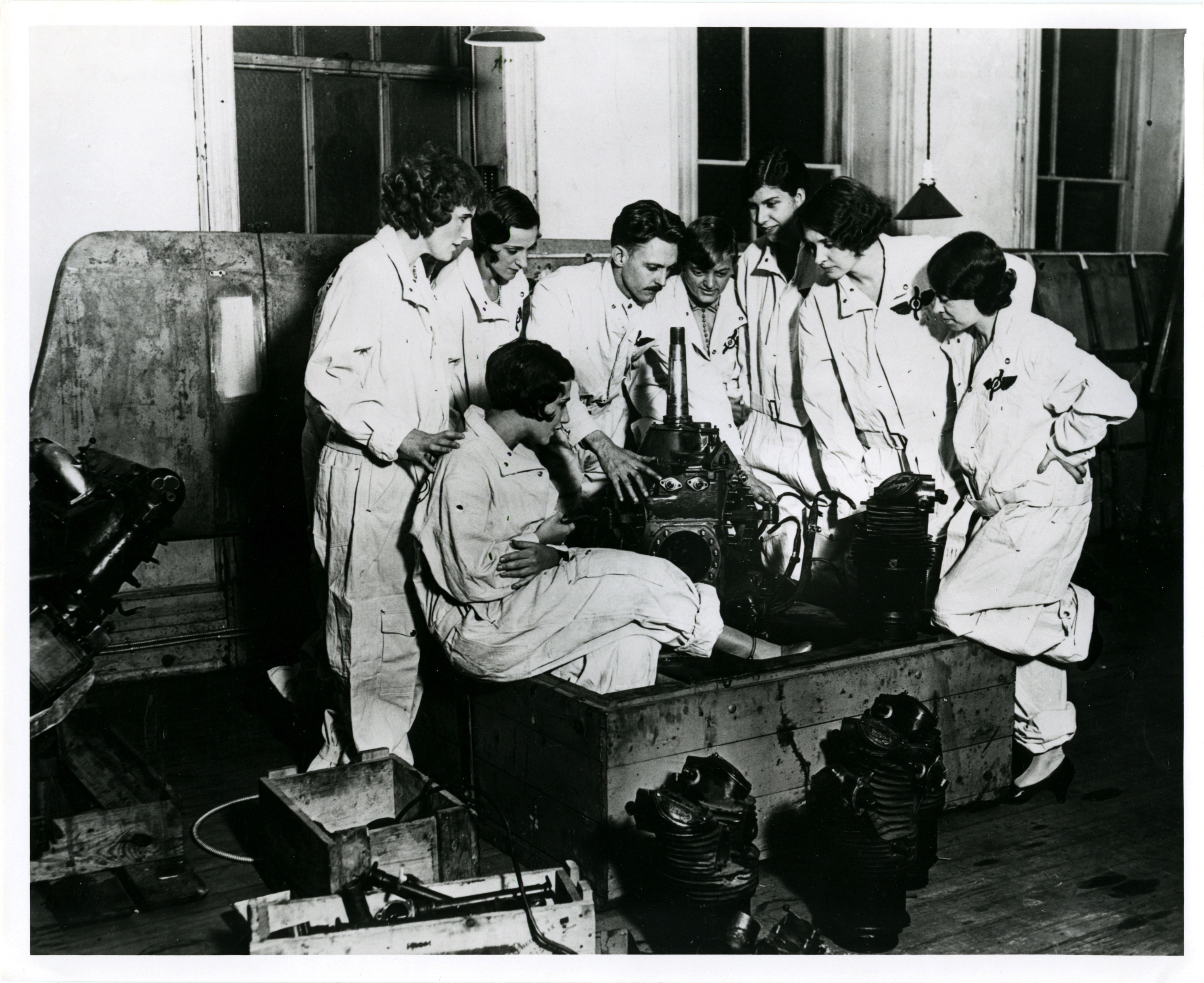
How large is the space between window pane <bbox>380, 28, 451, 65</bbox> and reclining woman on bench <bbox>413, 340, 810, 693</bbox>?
3.10 m

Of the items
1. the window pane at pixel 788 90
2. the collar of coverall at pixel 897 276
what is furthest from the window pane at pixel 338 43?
the collar of coverall at pixel 897 276

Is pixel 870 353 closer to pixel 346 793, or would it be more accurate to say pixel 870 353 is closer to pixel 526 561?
pixel 526 561

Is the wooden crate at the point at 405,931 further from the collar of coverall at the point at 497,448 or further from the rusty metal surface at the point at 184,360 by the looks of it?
the rusty metal surface at the point at 184,360

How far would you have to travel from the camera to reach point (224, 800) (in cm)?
374

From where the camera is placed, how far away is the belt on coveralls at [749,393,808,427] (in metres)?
4.75

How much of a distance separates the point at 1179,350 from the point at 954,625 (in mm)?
4553

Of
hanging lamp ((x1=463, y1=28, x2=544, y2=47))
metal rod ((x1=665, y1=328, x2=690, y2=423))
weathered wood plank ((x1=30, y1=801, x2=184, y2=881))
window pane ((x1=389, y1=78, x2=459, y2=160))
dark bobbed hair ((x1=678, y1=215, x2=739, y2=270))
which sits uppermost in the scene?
hanging lamp ((x1=463, y1=28, x2=544, y2=47))

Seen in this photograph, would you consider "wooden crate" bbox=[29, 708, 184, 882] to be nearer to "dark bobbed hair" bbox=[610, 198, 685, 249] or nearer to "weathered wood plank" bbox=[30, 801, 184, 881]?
"weathered wood plank" bbox=[30, 801, 184, 881]

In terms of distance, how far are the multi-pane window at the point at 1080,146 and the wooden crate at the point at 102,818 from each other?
275 inches

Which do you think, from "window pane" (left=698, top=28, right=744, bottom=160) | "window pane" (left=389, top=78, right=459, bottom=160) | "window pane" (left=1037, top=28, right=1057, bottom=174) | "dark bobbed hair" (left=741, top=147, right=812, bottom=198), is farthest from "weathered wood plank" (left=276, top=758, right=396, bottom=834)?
"window pane" (left=1037, top=28, right=1057, bottom=174)

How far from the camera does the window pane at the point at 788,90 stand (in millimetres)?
6828

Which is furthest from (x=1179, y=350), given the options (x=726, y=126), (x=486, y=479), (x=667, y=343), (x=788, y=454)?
(x=486, y=479)

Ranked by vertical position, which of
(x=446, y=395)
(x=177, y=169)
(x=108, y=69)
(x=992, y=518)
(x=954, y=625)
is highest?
(x=108, y=69)

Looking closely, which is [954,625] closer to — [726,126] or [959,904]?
[959,904]
